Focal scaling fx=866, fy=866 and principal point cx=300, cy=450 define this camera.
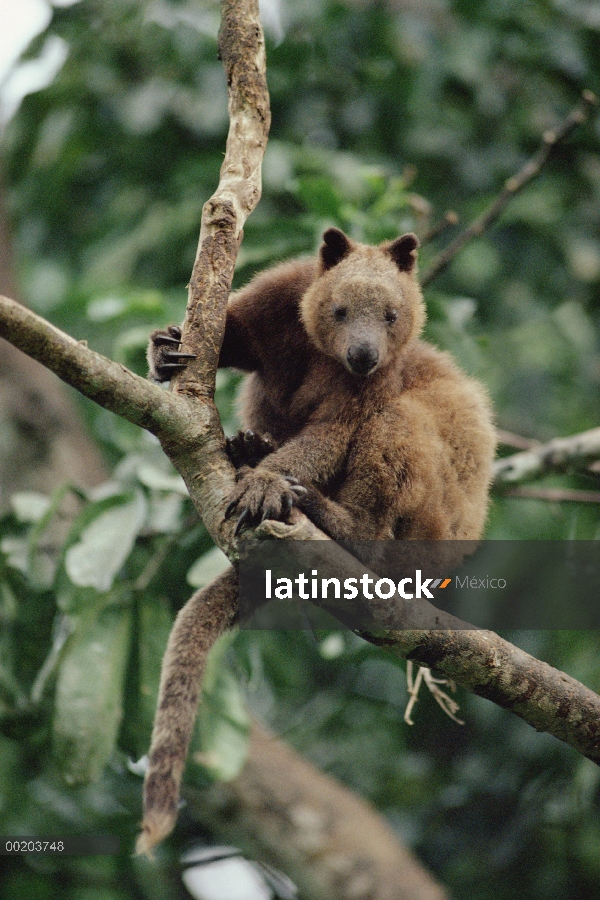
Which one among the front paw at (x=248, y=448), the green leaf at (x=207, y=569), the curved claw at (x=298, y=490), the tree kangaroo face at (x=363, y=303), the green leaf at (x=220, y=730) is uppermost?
the tree kangaroo face at (x=363, y=303)

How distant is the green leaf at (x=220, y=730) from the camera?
4766 mm

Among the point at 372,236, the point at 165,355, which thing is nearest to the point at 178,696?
the point at 165,355

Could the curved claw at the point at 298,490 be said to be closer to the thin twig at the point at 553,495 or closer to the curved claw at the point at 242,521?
the curved claw at the point at 242,521

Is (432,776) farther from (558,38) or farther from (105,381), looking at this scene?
(558,38)

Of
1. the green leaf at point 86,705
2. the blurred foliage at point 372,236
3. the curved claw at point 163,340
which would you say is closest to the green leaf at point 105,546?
the green leaf at point 86,705

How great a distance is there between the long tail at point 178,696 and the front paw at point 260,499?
515 millimetres

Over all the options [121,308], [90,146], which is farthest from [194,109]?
[121,308]

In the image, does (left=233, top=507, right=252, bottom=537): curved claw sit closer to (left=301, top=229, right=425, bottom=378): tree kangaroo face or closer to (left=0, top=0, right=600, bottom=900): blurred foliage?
(left=301, top=229, right=425, bottom=378): tree kangaroo face

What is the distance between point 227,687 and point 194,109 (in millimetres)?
4853

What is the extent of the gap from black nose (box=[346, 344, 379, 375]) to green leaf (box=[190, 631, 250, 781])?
175 cm

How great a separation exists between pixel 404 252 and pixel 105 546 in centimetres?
212

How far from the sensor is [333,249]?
410cm

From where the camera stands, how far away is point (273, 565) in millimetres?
2982

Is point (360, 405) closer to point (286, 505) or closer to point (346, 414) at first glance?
point (346, 414)
